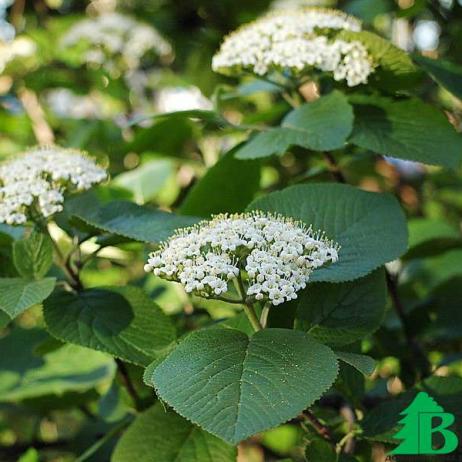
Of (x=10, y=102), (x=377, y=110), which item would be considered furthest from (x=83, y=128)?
(x=377, y=110)

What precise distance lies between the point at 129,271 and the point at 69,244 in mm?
402

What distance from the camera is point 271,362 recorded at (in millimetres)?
776

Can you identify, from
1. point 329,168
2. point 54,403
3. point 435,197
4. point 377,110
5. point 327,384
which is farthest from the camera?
point 435,197

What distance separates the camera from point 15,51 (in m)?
2.24

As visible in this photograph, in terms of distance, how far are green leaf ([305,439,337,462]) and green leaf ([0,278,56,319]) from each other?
14.6 inches

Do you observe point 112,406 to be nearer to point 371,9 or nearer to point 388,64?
point 388,64

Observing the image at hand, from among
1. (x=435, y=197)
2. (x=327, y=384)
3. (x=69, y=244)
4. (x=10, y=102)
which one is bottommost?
(x=435, y=197)

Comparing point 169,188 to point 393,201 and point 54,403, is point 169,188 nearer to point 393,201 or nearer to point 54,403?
point 54,403

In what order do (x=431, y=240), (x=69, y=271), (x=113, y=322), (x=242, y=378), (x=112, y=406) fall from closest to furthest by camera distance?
(x=242, y=378) < (x=113, y=322) < (x=69, y=271) < (x=112, y=406) < (x=431, y=240)

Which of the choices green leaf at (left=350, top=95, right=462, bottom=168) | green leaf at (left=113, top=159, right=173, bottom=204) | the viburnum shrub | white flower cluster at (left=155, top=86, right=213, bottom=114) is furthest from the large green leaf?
white flower cluster at (left=155, top=86, right=213, bottom=114)

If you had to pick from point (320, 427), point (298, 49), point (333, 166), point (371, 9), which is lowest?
point (320, 427)

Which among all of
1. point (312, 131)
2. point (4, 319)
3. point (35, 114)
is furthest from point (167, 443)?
point (35, 114)

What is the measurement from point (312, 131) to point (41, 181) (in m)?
0.40

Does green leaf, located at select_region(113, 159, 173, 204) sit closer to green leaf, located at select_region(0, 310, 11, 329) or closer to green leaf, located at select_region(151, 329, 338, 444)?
green leaf, located at select_region(0, 310, 11, 329)
